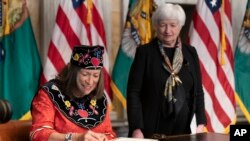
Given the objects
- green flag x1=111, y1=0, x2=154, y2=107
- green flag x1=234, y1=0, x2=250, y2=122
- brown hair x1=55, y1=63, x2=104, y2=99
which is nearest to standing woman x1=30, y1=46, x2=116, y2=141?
brown hair x1=55, y1=63, x2=104, y2=99

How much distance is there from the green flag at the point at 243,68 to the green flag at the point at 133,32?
1034 mm

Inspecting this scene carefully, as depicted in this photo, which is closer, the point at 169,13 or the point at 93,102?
the point at 93,102

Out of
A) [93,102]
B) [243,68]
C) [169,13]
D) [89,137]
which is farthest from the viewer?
[243,68]

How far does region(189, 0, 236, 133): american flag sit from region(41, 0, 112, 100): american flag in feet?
3.21

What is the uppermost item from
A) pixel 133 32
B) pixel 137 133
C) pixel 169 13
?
pixel 169 13

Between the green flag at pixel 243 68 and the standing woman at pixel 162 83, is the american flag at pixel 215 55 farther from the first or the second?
the standing woman at pixel 162 83

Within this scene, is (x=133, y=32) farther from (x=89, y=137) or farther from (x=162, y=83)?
(x=89, y=137)

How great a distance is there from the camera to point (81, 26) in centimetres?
439

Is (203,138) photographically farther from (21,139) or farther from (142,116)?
(21,139)

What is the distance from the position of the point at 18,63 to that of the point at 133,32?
1.01m

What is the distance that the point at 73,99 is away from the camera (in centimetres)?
262

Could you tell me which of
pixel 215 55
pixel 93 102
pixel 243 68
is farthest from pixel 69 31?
pixel 243 68

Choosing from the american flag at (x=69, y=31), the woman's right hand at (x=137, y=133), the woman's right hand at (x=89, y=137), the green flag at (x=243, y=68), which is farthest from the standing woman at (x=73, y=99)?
the green flag at (x=243, y=68)

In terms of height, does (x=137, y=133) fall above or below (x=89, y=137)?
below
